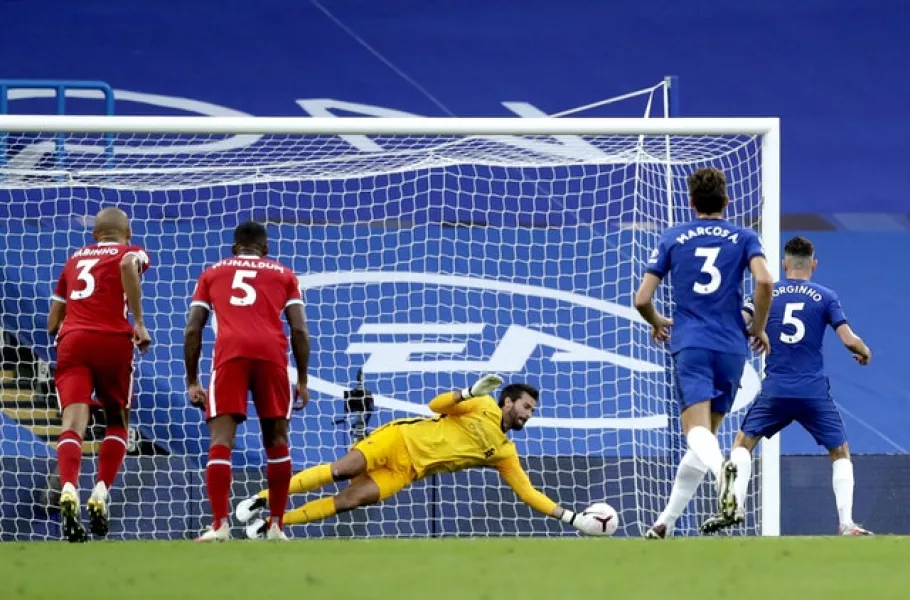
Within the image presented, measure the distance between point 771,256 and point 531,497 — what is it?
2.05 m

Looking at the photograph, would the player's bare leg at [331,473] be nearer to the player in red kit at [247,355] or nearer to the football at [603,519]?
the football at [603,519]

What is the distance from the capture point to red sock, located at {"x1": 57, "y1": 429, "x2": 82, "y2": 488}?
770 cm

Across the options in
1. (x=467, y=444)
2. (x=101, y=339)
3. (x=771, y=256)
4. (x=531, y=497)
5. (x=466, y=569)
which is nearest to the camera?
(x=466, y=569)

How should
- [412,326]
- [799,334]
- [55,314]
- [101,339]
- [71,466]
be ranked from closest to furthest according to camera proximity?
[71,466]
[101,339]
[55,314]
[799,334]
[412,326]

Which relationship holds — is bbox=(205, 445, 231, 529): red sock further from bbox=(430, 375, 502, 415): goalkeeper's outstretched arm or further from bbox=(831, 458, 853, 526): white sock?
bbox=(831, 458, 853, 526): white sock

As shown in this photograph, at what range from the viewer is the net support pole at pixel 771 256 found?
31.6 feet

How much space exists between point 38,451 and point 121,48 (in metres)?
3.55

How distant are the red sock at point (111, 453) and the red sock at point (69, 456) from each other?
0.21 metres

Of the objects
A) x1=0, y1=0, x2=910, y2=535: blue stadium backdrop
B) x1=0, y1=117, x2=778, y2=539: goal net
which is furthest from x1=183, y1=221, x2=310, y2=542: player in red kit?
x1=0, y1=0, x2=910, y2=535: blue stadium backdrop

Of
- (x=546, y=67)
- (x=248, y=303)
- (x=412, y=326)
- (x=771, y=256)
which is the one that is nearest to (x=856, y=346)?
(x=771, y=256)

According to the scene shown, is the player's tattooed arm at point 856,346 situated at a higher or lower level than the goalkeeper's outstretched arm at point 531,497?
higher

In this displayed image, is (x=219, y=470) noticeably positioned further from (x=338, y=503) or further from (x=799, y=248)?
(x=799, y=248)

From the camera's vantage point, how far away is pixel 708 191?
7383mm

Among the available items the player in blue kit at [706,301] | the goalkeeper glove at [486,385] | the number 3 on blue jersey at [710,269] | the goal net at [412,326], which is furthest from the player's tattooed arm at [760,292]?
the goal net at [412,326]
